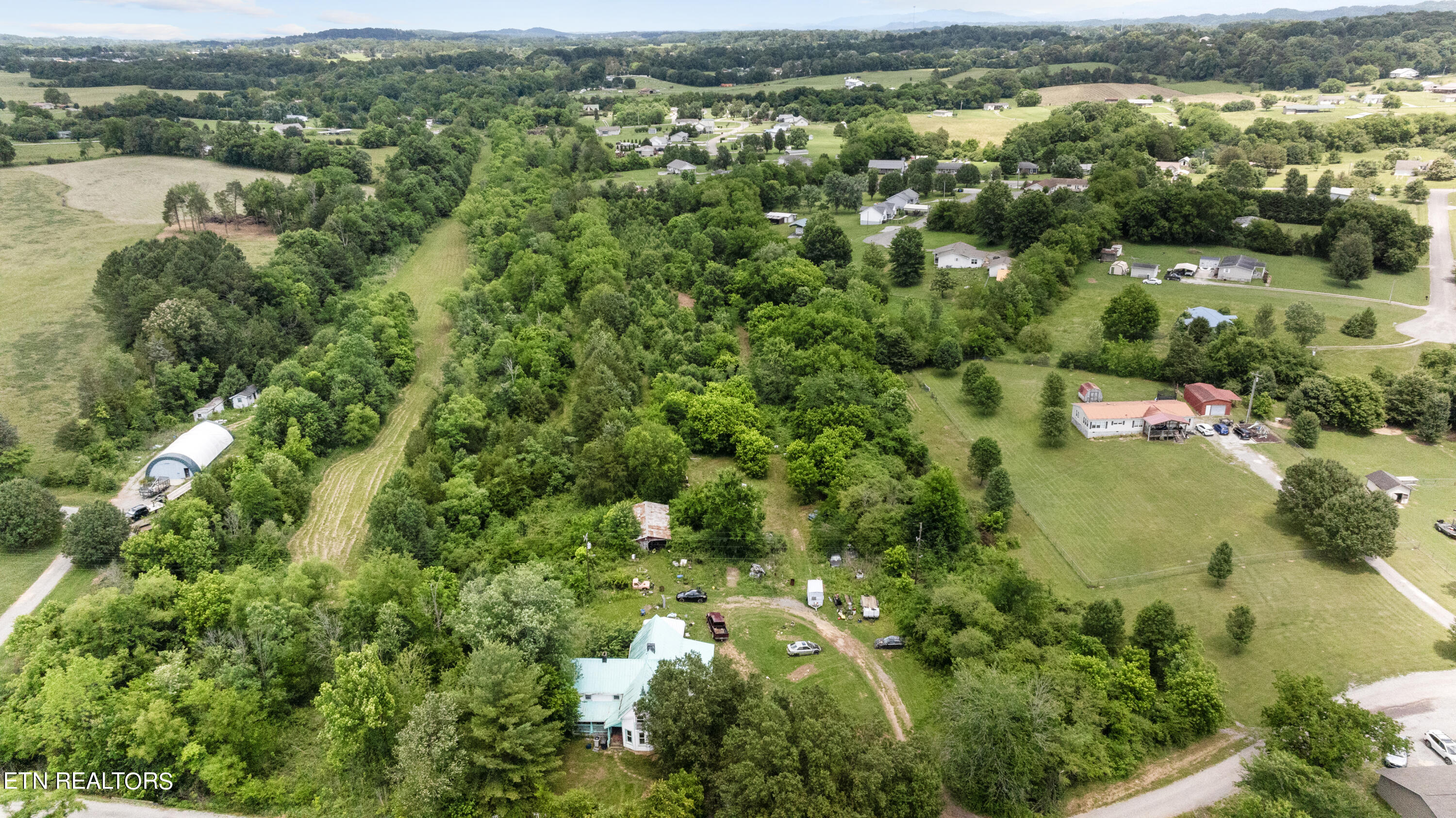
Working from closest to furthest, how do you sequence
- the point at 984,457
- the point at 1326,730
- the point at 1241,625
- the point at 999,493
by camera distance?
1. the point at 1326,730
2. the point at 1241,625
3. the point at 999,493
4. the point at 984,457

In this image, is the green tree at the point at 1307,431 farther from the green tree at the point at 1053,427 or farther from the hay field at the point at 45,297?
the hay field at the point at 45,297

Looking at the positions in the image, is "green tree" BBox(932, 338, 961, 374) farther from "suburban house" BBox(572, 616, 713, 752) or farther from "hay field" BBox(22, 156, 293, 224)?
"hay field" BBox(22, 156, 293, 224)

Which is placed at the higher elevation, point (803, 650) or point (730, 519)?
point (730, 519)

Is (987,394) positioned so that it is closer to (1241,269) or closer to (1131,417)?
(1131,417)

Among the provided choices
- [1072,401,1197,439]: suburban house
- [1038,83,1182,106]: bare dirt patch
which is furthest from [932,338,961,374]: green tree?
[1038,83,1182,106]: bare dirt patch

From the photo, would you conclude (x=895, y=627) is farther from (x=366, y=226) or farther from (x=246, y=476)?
(x=366, y=226)

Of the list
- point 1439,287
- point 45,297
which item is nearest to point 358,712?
point 45,297

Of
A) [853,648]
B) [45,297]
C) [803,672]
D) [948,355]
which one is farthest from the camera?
[45,297]
